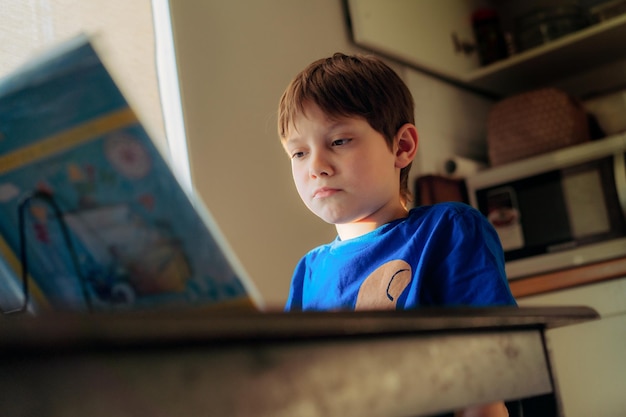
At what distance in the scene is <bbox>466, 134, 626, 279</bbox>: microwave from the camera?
1.86 metres

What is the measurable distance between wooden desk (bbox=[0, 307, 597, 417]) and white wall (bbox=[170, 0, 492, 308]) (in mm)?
1050

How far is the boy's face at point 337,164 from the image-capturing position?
804 mm

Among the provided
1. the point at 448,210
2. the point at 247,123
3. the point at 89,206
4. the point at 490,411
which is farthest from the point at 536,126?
the point at 89,206

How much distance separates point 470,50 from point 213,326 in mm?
2420

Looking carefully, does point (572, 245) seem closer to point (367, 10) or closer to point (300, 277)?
point (367, 10)

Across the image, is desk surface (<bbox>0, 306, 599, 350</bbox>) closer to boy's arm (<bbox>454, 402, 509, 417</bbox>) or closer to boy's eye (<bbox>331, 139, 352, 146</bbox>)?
boy's arm (<bbox>454, 402, 509, 417</bbox>)

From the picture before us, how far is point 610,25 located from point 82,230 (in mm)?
2064

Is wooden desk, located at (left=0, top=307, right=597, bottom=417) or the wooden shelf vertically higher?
the wooden shelf

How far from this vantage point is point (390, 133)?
0.88 meters

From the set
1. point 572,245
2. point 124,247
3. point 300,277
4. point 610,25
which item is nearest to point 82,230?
point 124,247

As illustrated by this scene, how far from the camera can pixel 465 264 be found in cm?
72

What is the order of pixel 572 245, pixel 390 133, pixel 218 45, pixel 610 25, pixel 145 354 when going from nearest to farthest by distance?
pixel 145 354
pixel 390 133
pixel 218 45
pixel 572 245
pixel 610 25

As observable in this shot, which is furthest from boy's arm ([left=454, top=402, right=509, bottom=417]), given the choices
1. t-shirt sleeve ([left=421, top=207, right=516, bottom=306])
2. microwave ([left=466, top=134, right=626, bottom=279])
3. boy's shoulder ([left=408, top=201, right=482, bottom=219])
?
microwave ([left=466, top=134, right=626, bottom=279])

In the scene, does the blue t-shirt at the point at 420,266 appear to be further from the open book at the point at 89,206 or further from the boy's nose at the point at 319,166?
the open book at the point at 89,206
